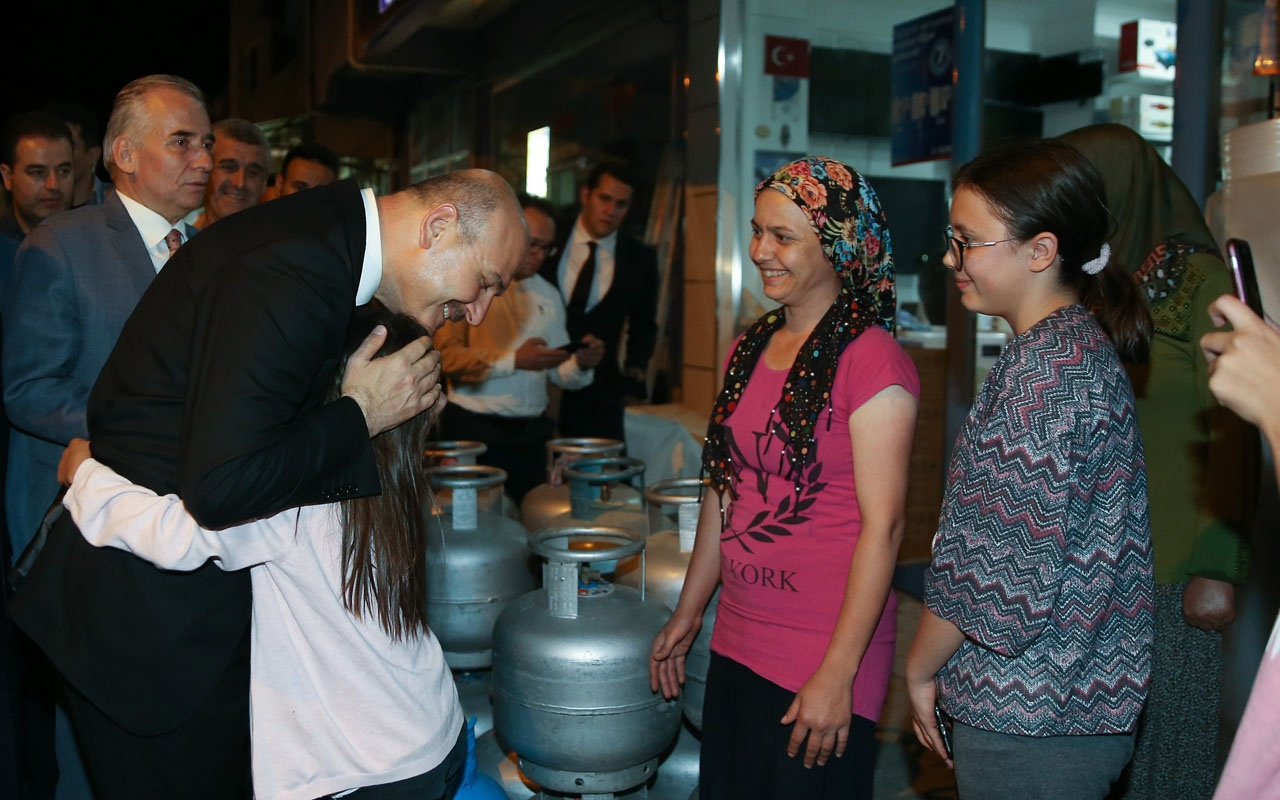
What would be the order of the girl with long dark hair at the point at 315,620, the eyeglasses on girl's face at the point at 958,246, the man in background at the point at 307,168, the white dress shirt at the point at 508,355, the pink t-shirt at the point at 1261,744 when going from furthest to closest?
the man in background at the point at 307,168 < the white dress shirt at the point at 508,355 < the eyeglasses on girl's face at the point at 958,246 < the girl with long dark hair at the point at 315,620 < the pink t-shirt at the point at 1261,744

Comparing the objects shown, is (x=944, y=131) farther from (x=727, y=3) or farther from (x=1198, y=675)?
(x=1198, y=675)

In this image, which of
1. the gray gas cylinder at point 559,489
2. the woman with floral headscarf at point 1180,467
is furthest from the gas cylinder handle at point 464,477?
the woman with floral headscarf at point 1180,467

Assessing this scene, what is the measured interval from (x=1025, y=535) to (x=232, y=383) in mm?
1205

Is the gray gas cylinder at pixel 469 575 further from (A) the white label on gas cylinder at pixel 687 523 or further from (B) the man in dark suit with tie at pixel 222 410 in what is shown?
(B) the man in dark suit with tie at pixel 222 410

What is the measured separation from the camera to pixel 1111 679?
1.73m

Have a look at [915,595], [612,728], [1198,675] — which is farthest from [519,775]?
[915,595]

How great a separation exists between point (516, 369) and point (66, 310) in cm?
215

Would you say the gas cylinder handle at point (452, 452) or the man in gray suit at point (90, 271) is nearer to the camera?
the man in gray suit at point (90, 271)

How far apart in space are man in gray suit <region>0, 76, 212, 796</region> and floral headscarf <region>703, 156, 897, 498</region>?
59.5 inches

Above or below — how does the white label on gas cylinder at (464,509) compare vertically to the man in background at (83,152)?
below

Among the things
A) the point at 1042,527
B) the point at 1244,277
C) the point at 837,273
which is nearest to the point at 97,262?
the point at 837,273

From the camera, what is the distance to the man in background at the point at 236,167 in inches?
158

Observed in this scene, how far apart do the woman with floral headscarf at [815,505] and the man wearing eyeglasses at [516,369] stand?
2375 mm

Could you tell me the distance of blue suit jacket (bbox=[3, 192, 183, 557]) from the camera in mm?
2510
